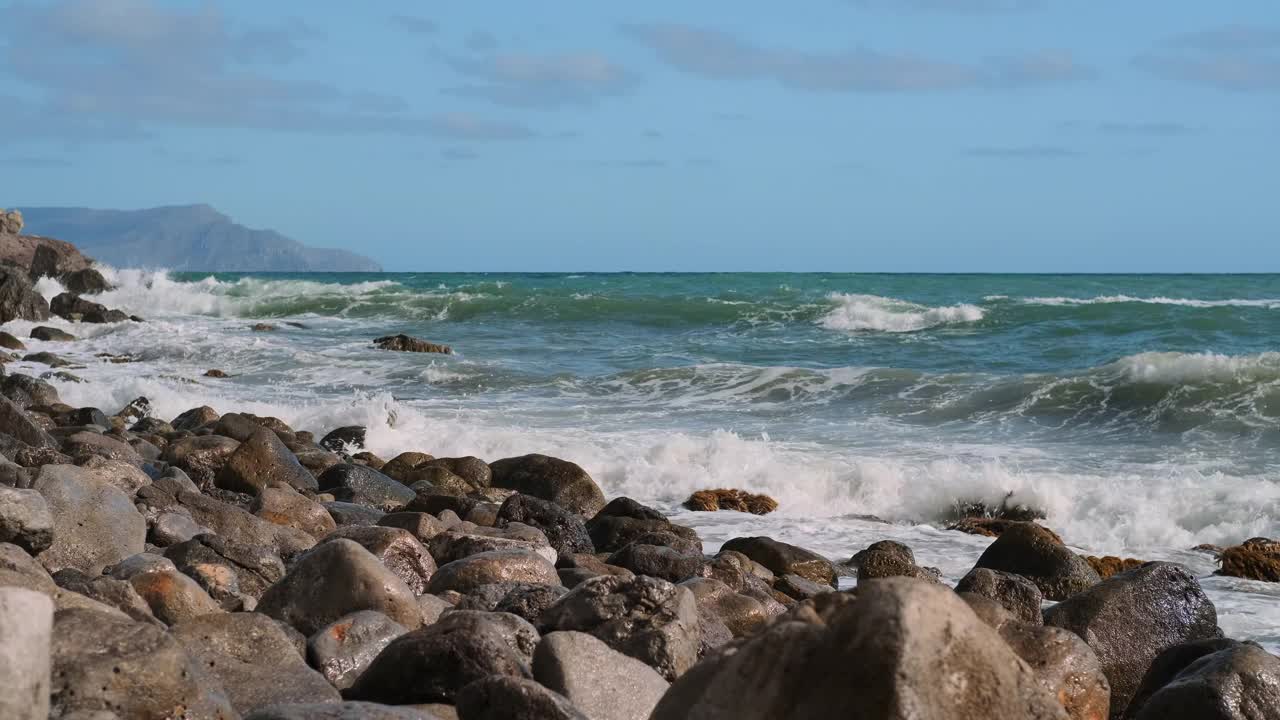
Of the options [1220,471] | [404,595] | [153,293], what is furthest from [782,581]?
[153,293]

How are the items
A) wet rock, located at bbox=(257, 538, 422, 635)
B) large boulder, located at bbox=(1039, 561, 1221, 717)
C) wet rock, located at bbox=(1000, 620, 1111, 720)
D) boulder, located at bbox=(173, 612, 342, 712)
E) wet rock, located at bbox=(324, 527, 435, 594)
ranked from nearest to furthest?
boulder, located at bbox=(173, 612, 342, 712)
wet rock, located at bbox=(1000, 620, 1111, 720)
wet rock, located at bbox=(257, 538, 422, 635)
large boulder, located at bbox=(1039, 561, 1221, 717)
wet rock, located at bbox=(324, 527, 435, 594)

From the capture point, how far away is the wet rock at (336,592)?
4.80m

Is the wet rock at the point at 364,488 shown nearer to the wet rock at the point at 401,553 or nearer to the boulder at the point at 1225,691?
the wet rock at the point at 401,553

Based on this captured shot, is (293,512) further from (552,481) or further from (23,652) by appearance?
(23,652)

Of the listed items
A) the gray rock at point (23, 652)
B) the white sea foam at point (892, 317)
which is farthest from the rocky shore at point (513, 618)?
the white sea foam at point (892, 317)

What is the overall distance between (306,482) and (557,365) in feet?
36.8

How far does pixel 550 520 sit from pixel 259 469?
2498mm

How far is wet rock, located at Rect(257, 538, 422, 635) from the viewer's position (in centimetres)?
480

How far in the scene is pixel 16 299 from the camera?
26906 millimetres

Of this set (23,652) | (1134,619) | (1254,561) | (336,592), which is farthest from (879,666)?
(1254,561)

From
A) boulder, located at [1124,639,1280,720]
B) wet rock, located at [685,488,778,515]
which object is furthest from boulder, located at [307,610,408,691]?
wet rock, located at [685,488,778,515]

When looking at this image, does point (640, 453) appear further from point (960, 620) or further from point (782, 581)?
point (960, 620)

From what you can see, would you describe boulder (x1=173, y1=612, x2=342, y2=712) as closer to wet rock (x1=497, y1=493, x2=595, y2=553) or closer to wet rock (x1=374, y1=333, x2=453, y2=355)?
wet rock (x1=497, y1=493, x2=595, y2=553)

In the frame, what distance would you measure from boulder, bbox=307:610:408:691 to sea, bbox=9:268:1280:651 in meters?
4.54
